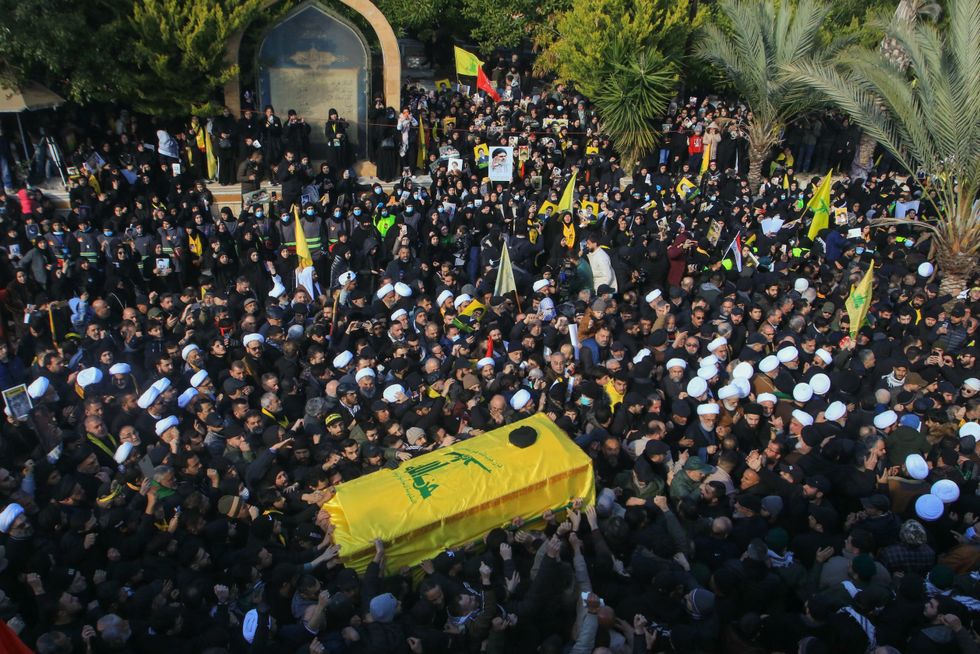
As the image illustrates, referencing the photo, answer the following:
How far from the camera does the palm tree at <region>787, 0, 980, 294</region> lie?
9.82 m

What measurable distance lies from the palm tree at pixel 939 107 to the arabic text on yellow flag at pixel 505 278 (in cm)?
550

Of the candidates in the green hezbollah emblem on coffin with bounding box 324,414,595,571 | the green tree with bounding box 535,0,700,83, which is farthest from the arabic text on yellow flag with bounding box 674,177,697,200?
the green hezbollah emblem on coffin with bounding box 324,414,595,571

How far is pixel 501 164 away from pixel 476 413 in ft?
27.4

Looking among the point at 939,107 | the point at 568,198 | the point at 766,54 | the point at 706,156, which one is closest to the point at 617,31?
the point at 766,54

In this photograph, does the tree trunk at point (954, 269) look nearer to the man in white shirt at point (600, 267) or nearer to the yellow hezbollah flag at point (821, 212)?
the yellow hezbollah flag at point (821, 212)

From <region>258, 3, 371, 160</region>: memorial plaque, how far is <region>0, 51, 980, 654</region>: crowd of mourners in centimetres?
211

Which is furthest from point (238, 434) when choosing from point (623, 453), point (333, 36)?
point (333, 36)

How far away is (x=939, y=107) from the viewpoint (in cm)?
1018

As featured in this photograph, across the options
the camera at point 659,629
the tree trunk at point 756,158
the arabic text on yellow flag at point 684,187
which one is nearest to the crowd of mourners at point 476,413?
the camera at point 659,629

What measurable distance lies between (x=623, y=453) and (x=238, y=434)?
3.14 m

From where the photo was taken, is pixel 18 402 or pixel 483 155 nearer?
pixel 18 402

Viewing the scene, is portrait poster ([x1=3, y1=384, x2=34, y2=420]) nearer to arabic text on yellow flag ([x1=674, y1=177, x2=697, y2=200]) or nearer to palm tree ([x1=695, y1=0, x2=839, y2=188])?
arabic text on yellow flag ([x1=674, y1=177, x2=697, y2=200])

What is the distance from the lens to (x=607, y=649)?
163 inches

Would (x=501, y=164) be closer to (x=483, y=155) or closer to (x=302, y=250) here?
(x=483, y=155)
